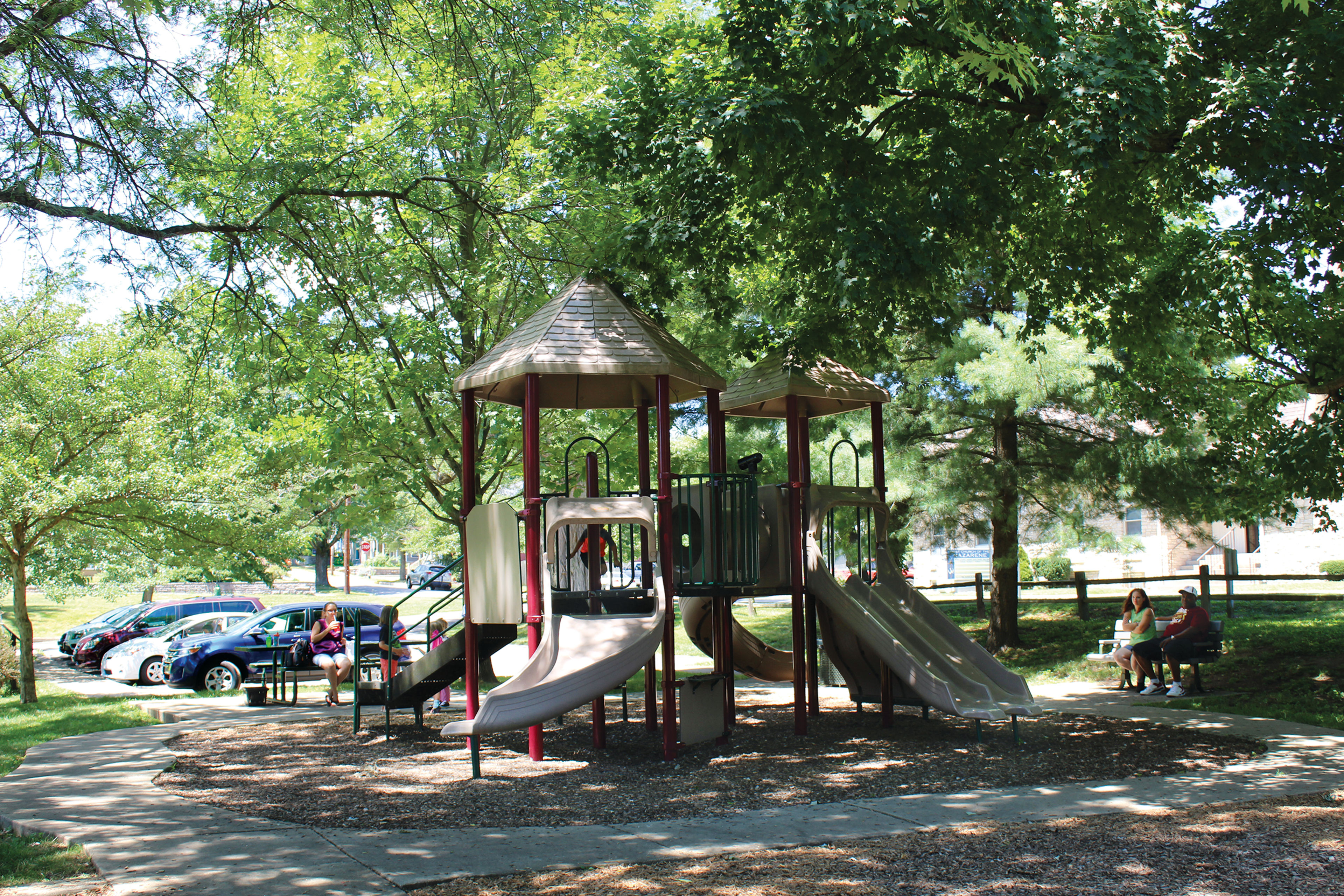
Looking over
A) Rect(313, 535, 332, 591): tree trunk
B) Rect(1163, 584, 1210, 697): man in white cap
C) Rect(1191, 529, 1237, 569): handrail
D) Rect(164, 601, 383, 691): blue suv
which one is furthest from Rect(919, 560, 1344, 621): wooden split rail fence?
Rect(313, 535, 332, 591): tree trunk

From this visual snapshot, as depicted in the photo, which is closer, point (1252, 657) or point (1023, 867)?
point (1023, 867)

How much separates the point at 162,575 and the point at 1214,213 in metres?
28.1

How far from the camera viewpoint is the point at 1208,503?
14.0 m

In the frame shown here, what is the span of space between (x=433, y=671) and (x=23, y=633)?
8707mm

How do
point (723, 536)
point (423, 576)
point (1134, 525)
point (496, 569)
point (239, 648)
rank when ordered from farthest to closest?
point (423, 576)
point (1134, 525)
point (239, 648)
point (723, 536)
point (496, 569)

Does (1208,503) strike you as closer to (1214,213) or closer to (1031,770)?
(1214,213)

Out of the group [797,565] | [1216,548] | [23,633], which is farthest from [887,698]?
[1216,548]

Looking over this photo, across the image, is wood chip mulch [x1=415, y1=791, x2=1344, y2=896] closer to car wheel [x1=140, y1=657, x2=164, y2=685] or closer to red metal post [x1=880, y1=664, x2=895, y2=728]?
red metal post [x1=880, y1=664, x2=895, y2=728]

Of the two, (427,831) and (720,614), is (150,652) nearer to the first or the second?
(720,614)

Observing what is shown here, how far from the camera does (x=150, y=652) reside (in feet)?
60.7

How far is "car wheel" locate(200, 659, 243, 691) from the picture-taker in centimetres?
1661

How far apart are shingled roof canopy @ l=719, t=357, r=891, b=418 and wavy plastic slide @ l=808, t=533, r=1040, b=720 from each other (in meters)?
1.59

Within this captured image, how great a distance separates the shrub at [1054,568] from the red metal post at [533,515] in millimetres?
25353

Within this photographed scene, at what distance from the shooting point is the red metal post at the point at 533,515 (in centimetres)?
918
